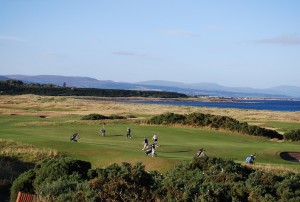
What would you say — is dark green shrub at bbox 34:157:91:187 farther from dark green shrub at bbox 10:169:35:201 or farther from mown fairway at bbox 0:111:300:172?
mown fairway at bbox 0:111:300:172

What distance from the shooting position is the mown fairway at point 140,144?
92.5 feet

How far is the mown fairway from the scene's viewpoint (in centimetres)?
2819

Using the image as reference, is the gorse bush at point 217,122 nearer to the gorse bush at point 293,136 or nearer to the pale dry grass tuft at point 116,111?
the gorse bush at point 293,136

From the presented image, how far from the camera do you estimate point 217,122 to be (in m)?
50.0

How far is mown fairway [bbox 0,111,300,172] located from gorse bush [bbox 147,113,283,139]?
6.27 ft

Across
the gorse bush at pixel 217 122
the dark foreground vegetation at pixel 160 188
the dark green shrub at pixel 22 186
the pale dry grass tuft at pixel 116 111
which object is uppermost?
the dark foreground vegetation at pixel 160 188

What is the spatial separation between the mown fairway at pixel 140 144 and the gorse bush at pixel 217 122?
6.27ft

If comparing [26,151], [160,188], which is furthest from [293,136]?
[160,188]

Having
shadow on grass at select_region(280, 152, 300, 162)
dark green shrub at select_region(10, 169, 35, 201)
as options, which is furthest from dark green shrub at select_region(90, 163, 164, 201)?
shadow on grass at select_region(280, 152, 300, 162)

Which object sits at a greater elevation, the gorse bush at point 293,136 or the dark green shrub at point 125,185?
the dark green shrub at point 125,185

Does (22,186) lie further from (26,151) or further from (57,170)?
(26,151)

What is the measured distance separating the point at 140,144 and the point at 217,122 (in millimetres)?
16076

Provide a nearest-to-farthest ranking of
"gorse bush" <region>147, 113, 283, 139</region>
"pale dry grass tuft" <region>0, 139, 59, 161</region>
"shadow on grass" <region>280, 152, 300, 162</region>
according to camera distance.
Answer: "pale dry grass tuft" <region>0, 139, 59, 161</region> < "shadow on grass" <region>280, 152, 300, 162</region> < "gorse bush" <region>147, 113, 283, 139</region>

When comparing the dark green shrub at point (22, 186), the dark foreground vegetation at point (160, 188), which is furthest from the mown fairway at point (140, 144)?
the dark foreground vegetation at point (160, 188)
